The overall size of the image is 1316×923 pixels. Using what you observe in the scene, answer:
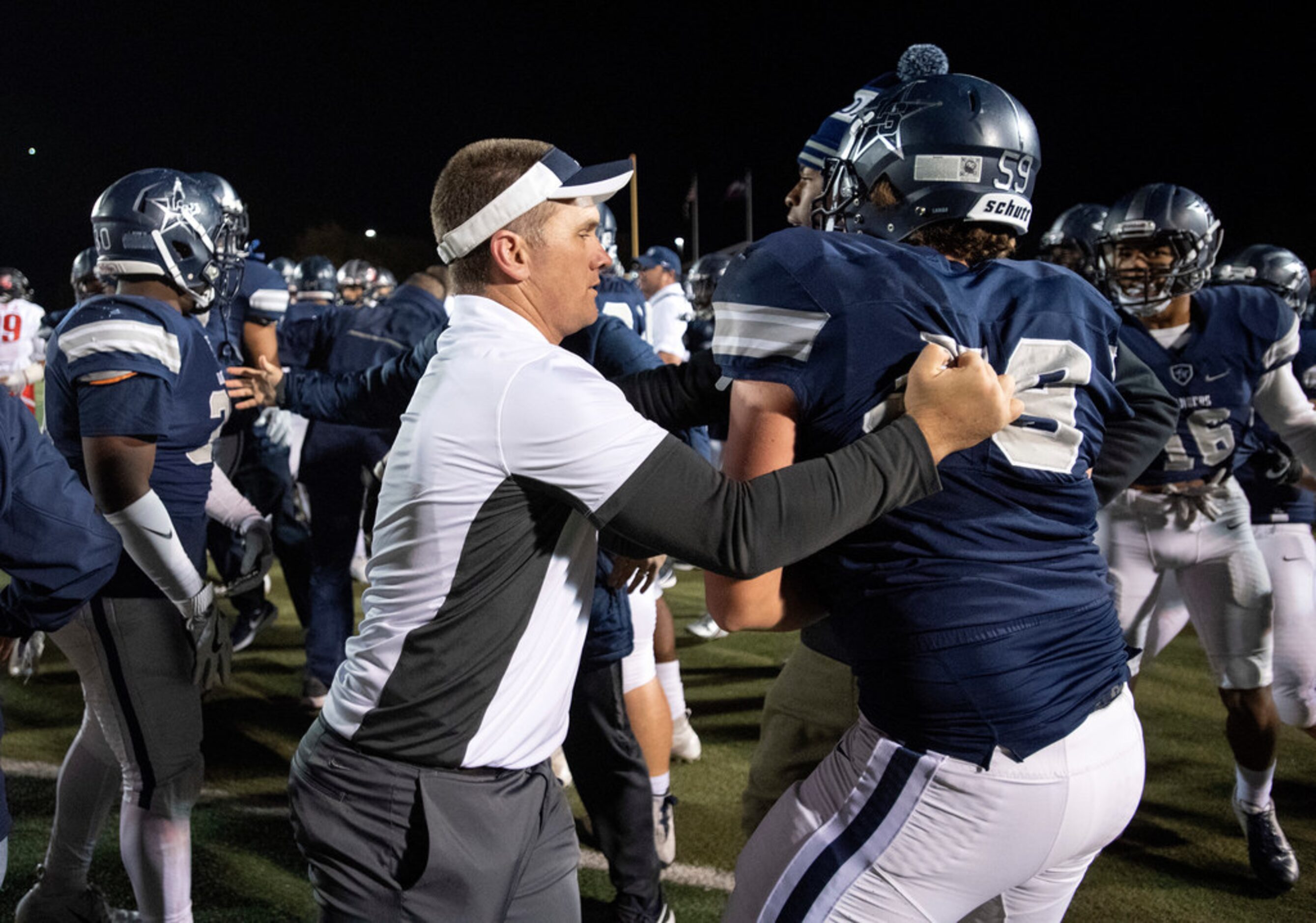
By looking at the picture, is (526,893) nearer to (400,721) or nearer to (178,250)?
(400,721)

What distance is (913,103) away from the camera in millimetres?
1816

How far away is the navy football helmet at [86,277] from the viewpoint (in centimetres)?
570

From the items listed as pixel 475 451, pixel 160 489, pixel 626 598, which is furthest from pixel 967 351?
pixel 160 489

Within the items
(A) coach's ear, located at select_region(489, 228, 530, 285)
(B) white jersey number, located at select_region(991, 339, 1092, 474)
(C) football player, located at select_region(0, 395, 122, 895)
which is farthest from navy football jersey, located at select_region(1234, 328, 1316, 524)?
(C) football player, located at select_region(0, 395, 122, 895)

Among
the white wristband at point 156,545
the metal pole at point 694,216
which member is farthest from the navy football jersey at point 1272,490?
the metal pole at point 694,216

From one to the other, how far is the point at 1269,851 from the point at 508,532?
320 cm

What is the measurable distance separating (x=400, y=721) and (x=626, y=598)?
1582mm

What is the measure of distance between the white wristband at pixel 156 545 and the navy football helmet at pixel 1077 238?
5.42m

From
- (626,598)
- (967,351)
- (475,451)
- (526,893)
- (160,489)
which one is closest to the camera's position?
(967,351)

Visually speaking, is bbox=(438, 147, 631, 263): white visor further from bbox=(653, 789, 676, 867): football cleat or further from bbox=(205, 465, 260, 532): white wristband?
bbox=(653, 789, 676, 867): football cleat

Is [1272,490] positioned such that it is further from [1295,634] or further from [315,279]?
[315,279]

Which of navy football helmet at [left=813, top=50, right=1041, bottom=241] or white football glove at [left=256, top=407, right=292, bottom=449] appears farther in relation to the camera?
white football glove at [left=256, top=407, right=292, bottom=449]

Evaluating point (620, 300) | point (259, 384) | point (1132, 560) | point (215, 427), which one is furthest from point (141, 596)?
point (1132, 560)

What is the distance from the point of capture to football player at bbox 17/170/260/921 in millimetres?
2602
